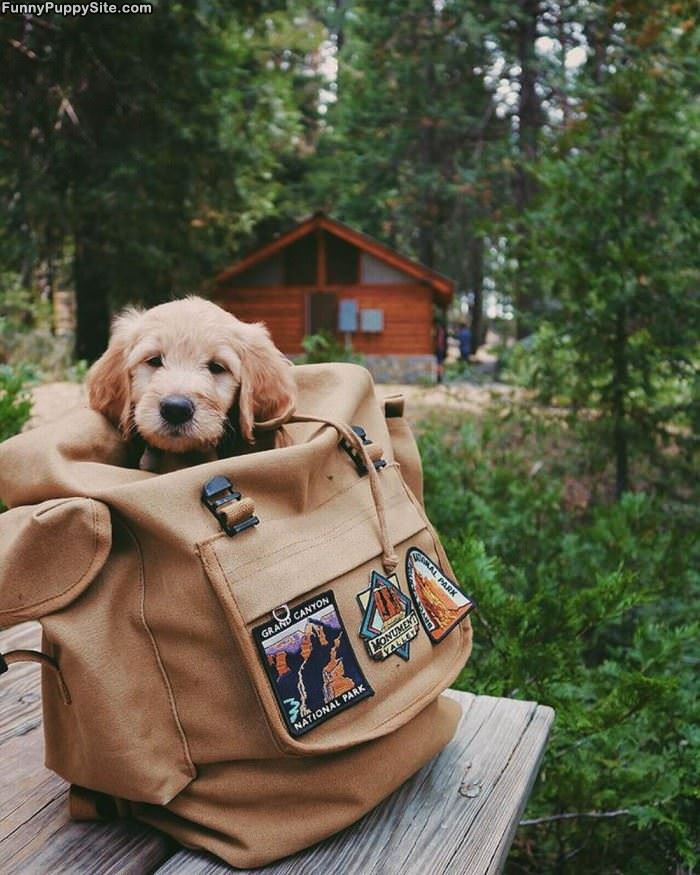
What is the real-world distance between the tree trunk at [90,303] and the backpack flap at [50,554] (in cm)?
1435

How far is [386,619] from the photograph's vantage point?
62.1 inches

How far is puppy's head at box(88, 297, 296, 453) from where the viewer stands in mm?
1642

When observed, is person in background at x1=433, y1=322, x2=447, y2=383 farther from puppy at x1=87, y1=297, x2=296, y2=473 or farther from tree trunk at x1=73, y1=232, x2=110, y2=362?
puppy at x1=87, y1=297, x2=296, y2=473

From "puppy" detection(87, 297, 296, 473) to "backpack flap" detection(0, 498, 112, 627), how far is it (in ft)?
1.15

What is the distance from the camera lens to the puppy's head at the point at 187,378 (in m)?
1.64

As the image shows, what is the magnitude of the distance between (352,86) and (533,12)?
9.62 m

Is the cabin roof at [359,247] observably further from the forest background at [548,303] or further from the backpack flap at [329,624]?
the backpack flap at [329,624]

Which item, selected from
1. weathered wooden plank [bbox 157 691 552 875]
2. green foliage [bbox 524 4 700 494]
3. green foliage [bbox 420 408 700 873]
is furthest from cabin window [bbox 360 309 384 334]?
weathered wooden plank [bbox 157 691 552 875]

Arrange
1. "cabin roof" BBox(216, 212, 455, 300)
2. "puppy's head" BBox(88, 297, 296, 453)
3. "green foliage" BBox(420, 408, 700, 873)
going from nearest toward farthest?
1. "puppy's head" BBox(88, 297, 296, 453)
2. "green foliage" BBox(420, 408, 700, 873)
3. "cabin roof" BBox(216, 212, 455, 300)

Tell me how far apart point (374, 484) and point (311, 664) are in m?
0.43

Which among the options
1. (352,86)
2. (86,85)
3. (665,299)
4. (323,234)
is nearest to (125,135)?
(86,85)

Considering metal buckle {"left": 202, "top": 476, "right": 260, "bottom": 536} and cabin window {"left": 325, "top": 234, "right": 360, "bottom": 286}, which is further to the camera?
cabin window {"left": 325, "top": 234, "right": 360, "bottom": 286}

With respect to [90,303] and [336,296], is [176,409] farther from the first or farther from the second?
[336,296]

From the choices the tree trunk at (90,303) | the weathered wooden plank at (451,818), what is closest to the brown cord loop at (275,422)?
the weathered wooden plank at (451,818)
